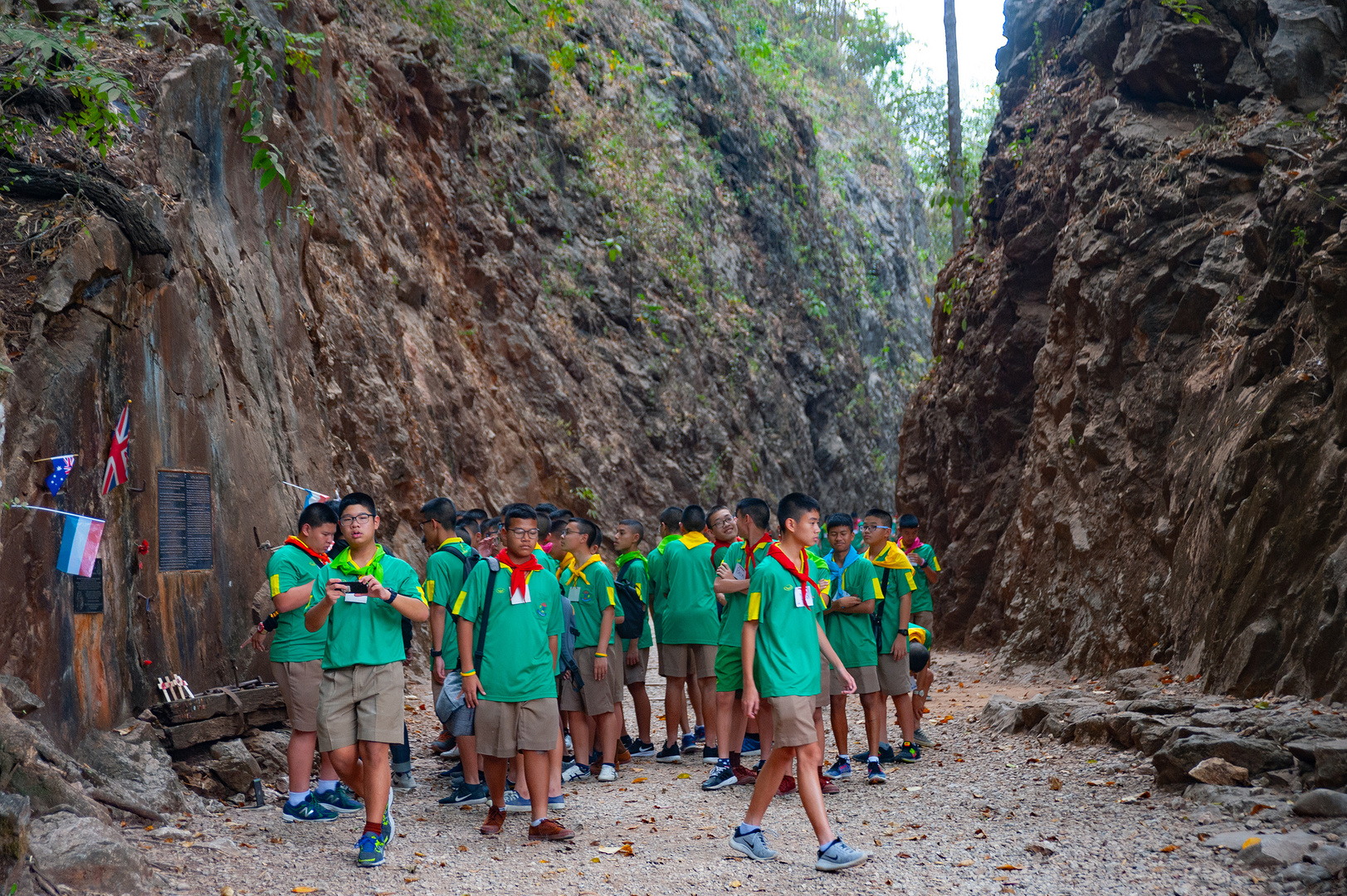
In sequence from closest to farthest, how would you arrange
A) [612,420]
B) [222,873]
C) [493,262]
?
1. [222,873]
2. [493,262]
3. [612,420]

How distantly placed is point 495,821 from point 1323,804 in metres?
4.88

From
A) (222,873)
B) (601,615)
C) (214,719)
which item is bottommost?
(222,873)

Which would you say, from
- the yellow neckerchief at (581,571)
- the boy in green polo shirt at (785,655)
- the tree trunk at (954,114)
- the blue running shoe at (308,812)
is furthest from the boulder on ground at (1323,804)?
the tree trunk at (954,114)

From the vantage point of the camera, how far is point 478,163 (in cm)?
2147

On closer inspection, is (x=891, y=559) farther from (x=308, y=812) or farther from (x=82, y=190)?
(x=82, y=190)

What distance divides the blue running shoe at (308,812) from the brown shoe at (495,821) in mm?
1118

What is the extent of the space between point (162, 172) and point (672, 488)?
16323 mm

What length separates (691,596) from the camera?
872 cm

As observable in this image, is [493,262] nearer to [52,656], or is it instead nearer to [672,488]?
[672,488]

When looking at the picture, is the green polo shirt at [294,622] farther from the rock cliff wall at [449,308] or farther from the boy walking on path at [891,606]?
the boy walking on path at [891,606]

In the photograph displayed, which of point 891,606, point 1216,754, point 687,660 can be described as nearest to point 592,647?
point 687,660

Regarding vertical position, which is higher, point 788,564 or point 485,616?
point 788,564

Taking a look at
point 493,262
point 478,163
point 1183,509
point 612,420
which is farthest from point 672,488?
point 1183,509

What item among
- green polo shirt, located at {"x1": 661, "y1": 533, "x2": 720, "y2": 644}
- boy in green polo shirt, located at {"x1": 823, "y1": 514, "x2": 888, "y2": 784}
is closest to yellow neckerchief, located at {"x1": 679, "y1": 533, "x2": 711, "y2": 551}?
green polo shirt, located at {"x1": 661, "y1": 533, "x2": 720, "y2": 644}
